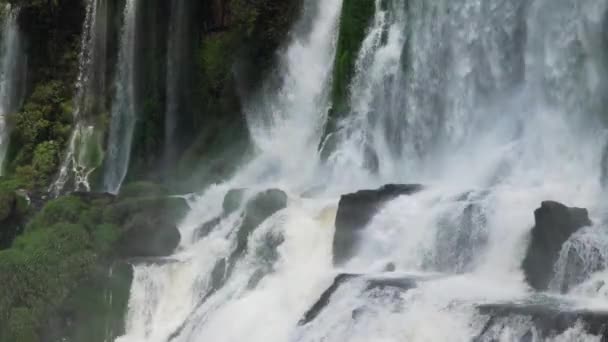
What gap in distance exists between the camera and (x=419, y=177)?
22.1 meters

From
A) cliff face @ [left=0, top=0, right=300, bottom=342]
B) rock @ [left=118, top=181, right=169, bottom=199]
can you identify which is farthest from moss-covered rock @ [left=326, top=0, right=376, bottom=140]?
rock @ [left=118, top=181, right=169, bottom=199]

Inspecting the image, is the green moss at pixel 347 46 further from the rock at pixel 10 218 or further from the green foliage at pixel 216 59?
the rock at pixel 10 218

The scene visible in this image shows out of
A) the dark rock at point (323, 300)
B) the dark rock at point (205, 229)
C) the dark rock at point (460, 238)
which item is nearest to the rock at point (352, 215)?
the dark rock at point (460, 238)

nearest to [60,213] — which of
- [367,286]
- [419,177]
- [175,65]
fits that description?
[419,177]

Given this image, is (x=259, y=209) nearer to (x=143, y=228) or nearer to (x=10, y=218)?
(x=143, y=228)

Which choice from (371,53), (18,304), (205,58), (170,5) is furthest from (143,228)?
(170,5)

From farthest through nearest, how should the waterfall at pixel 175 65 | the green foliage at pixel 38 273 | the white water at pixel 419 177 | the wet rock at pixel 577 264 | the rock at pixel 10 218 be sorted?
the waterfall at pixel 175 65
the rock at pixel 10 218
the green foliage at pixel 38 273
the white water at pixel 419 177
the wet rock at pixel 577 264

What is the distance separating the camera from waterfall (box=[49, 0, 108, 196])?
30875 millimetres

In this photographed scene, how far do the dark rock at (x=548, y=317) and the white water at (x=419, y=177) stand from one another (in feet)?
0.28

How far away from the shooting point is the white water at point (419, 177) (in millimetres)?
14445

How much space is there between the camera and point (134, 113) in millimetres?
30641

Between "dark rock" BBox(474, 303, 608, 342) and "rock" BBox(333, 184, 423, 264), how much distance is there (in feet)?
15.8

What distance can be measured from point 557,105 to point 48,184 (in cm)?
1698

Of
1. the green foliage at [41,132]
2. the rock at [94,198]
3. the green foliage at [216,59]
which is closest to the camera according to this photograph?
the rock at [94,198]
